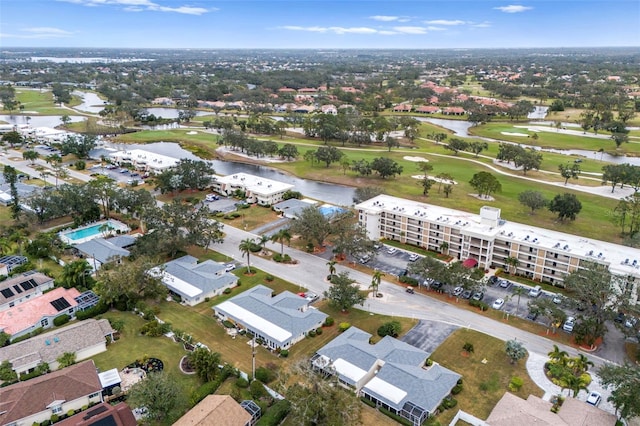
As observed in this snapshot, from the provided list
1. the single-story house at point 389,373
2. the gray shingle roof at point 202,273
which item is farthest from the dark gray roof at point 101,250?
the single-story house at point 389,373

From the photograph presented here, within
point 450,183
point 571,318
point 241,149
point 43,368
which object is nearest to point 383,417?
point 571,318

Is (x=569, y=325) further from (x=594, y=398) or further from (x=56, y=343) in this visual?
(x=56, y=343)

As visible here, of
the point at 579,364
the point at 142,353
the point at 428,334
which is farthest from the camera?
the point at 428,334

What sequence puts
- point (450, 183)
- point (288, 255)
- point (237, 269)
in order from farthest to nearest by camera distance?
point (450, 183)
point (288, 255)
point (237, 269)

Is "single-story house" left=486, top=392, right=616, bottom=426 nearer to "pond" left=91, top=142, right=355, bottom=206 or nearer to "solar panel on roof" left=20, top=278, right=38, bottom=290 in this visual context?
"solar panel on roof" left=20, top=278, right=38, bottom=290

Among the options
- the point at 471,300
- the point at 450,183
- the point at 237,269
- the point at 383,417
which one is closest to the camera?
the point at 383,417

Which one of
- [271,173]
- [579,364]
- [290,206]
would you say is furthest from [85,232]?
[579,364]

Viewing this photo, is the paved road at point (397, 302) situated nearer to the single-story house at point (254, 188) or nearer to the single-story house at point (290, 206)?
the single-story house at point (290, 206)

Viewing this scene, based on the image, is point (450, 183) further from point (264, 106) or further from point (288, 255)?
point (264, 106)
